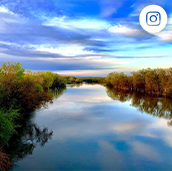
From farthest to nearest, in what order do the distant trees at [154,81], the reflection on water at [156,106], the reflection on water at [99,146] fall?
1. the distant trees at [154,81]
2. the reflection on water at [156,106]
3. the reflection on water at [99,146]

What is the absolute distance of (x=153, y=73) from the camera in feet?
154

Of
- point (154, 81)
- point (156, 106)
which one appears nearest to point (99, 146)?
point (156, 106)

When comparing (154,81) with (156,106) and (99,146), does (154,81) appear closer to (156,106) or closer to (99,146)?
(156,106)

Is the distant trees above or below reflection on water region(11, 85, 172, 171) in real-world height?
above

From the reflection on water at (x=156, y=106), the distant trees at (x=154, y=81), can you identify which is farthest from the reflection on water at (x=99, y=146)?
the distant trees at (x=154, y=81)

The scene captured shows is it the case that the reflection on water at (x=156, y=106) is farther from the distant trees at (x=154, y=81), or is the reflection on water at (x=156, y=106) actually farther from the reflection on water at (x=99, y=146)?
the distant trees at (x=154, y=81)

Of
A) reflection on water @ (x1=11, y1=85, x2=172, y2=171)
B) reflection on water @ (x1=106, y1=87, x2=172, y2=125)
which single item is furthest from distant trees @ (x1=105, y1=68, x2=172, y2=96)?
reflection on water @ (x1=11, y1=85, x2=172, y2=171)

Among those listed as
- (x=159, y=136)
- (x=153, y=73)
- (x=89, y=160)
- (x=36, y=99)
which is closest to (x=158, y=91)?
(x=153, y=73)

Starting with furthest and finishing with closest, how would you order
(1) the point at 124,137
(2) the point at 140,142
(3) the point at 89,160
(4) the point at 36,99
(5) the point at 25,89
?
1. (4) the point at 36,99
2. (5) the point at 25,89
3. (1) the point at 124,137
4. (2) the point at 140,142
5. (3) the point at 89,160

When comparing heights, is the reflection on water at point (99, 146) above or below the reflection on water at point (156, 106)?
below

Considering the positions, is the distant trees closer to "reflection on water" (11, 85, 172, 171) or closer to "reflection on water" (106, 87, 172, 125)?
"reflection on water" (106, 87, 172, 125)

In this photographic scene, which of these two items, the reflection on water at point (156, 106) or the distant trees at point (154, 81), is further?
the distant trees at point (154, 81)

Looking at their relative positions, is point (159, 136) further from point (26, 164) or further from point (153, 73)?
point (153, 73)

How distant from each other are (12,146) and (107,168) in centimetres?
757
